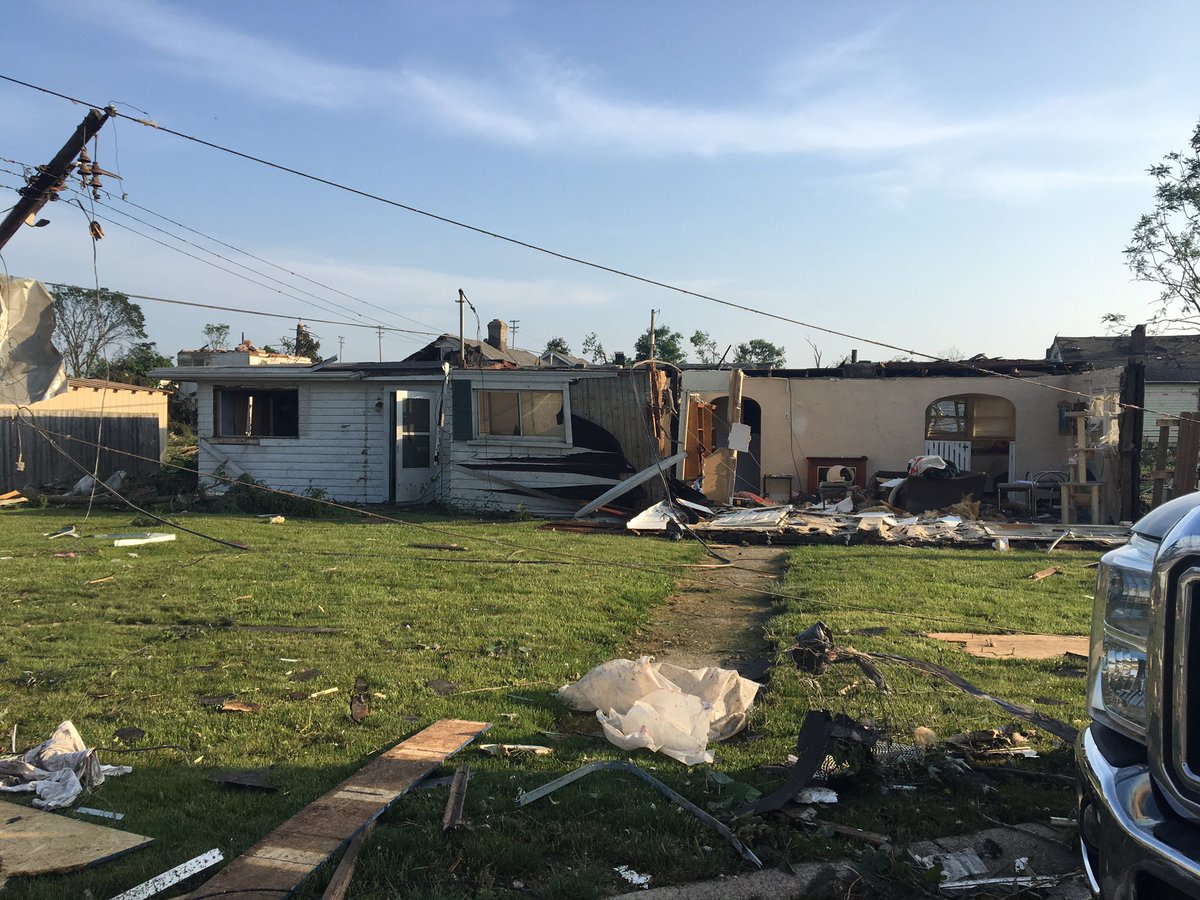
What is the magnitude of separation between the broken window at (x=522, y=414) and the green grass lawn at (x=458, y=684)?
4.85 meters

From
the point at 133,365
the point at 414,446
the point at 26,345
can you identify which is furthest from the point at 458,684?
the point at 133,365

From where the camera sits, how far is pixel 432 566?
9.52 m

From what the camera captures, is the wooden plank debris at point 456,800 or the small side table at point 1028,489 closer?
the wooden plank debris at point 456,800

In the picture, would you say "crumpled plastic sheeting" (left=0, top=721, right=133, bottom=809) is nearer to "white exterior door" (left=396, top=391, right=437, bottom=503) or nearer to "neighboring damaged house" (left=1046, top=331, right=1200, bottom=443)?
"white exterior door" (left=396, top=391, right=437, bottom=503)

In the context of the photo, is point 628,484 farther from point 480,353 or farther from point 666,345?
point 666,345

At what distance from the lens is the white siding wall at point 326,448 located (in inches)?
656

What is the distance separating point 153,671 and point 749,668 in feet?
12.0

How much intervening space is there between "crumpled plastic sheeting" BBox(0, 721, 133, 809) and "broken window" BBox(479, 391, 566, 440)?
37.3 ft

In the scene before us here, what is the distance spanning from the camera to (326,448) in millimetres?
16828

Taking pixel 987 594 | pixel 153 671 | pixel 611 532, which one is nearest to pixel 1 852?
pixel 153 671

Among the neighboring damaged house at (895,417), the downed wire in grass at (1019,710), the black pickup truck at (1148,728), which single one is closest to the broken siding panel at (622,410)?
the neighboring damaged house at (895,417)

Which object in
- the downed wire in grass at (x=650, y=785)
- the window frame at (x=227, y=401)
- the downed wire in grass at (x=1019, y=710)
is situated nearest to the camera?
the downed wire in grass at (x=650, y=785)

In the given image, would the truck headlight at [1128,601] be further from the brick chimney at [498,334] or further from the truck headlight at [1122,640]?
the brick chimney at [498,334]

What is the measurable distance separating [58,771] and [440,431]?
41.5 feet
